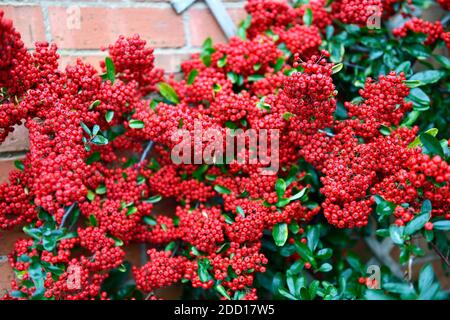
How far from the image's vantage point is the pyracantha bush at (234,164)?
1.02m

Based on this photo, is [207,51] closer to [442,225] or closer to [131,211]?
[131,211]

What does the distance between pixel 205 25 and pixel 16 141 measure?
63 centimetres

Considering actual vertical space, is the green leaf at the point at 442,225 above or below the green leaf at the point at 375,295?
above

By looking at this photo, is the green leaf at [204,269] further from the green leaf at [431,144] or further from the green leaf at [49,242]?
the green leaf at [431,144]

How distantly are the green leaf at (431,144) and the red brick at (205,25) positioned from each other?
0.68 meters

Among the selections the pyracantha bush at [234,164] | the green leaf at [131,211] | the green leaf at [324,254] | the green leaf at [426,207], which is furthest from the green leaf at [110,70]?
the green leaf at [426,207]

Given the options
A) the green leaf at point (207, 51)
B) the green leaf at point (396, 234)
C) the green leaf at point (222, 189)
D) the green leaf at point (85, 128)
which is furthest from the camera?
the green leaf at point (207, 51)

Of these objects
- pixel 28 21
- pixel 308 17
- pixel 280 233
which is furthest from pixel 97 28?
pixel 280 233

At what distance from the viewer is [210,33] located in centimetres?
138

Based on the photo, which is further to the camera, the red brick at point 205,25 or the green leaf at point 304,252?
the red brick at point 205,25

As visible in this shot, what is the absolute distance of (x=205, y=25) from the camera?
1.38 meters

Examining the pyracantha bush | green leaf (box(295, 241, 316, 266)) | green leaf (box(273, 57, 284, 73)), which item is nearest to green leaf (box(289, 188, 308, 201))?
the pyracantha bush

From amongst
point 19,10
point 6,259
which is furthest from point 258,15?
point 6,259
